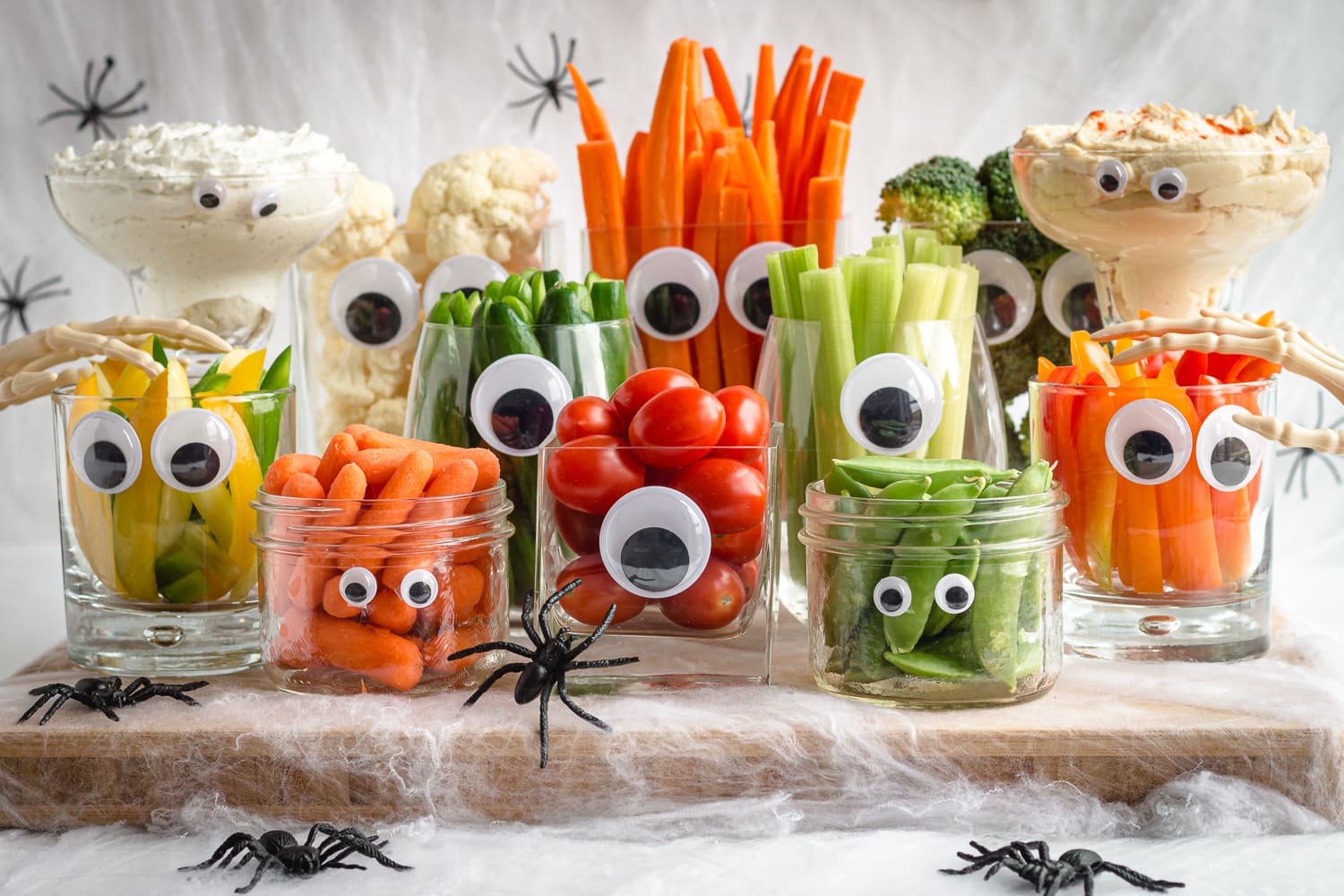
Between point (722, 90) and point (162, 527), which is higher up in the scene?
point (722, 90)

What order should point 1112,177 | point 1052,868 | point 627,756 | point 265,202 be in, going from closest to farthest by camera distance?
point 1052,868 → point 627,756 → point 1112,177 → point 265,202

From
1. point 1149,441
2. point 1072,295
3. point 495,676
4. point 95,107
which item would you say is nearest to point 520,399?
point 495,676

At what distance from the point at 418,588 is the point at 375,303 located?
54cm

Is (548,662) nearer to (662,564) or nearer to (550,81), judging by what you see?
(662,564)

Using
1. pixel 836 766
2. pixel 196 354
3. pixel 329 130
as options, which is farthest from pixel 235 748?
pixel 329 130

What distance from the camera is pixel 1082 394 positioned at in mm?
1125

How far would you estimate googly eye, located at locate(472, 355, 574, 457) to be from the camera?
1188 mm

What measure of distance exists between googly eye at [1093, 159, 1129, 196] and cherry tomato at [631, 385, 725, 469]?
0.43 meters

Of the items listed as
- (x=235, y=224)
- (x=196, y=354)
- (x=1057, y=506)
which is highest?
(x=235, y=224)

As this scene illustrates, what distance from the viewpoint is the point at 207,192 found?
1312 millimetres

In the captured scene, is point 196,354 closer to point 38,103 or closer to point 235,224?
point 235,224

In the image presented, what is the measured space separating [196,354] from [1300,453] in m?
1.46

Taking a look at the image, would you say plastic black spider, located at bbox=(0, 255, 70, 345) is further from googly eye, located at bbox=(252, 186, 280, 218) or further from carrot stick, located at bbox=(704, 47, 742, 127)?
carrot stick, located at bbox=(704, 47, 742, 127)

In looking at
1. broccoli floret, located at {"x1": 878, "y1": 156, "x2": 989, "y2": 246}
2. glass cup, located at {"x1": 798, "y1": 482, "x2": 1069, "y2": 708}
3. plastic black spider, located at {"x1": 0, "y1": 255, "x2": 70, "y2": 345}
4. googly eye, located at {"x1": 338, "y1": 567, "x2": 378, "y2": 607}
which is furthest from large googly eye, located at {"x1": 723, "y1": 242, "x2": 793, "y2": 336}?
plastic black spider, located at {"x1": 0, "y1": 255, "x2": 70, "y2": 345}
